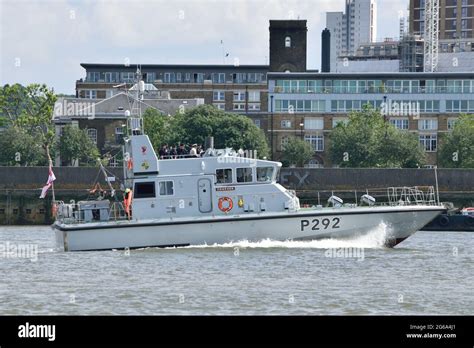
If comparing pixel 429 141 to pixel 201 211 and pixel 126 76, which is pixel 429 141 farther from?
pixel 201 211

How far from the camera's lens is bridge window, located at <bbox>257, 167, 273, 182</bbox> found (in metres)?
47.2

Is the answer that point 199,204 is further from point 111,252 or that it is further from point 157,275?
point 157,275

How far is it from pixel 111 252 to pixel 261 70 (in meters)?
97.5

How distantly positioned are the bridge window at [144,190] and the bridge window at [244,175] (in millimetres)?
3278

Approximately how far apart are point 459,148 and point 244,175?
52.0m

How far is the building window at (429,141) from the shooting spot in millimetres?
111750

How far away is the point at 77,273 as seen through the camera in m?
39.8

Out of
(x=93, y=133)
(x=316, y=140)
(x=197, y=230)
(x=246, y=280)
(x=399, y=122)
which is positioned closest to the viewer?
(x=246, y=280)

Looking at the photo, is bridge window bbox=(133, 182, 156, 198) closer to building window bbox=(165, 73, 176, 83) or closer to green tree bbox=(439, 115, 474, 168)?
green tree bbox=(439, 115, 474, 168)

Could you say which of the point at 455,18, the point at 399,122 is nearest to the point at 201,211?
the point at 399,122

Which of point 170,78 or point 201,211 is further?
point 170,78

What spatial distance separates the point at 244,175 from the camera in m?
47.2

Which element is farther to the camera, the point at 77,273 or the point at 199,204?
the point at 199,204
